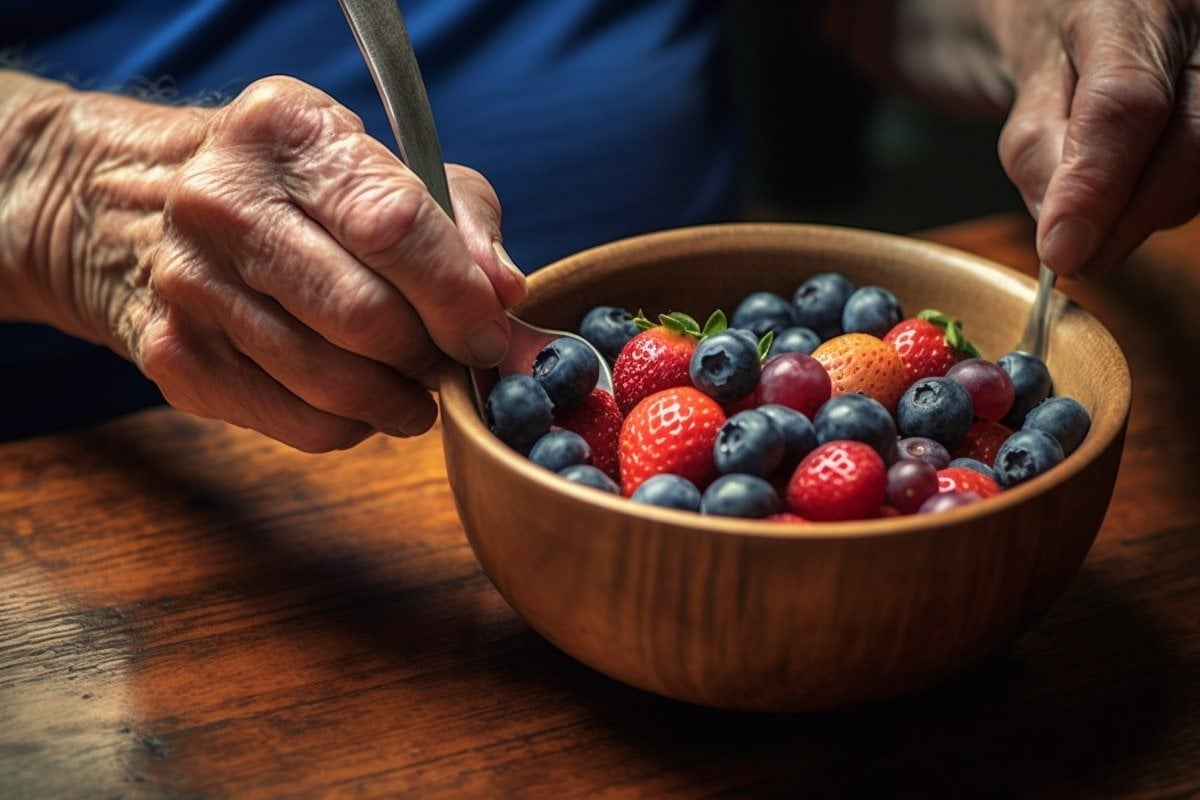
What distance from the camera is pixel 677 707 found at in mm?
840

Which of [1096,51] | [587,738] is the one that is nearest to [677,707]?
[587,738]

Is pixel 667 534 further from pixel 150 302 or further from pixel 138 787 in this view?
pixel 150 302

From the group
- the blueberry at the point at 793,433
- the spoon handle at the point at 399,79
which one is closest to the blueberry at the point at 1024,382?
the blueberry at the point at 793,433

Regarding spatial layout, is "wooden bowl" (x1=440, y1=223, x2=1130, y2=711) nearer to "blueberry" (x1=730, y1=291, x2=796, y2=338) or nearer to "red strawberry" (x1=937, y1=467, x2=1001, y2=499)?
"red strawberry" (x1=937, y1=467, x2=1001, y2=499)

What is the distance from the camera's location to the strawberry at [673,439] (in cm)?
83

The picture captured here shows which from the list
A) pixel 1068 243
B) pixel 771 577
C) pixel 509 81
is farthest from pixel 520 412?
pixel 509 81

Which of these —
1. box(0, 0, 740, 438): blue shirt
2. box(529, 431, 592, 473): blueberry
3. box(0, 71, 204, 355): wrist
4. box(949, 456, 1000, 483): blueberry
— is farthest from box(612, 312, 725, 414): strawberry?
box(0, 0, 740, 438): blue shirt

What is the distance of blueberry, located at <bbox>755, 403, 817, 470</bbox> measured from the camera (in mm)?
835

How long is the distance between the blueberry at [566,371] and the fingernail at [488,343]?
0.11ft

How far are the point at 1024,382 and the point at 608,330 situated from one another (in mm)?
329

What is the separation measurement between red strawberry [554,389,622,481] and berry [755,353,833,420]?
11 cm

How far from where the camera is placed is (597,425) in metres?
0.94

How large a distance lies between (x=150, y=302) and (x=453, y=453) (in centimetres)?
38

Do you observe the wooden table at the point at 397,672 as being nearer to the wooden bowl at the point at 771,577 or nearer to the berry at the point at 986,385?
the wooden bowl at the point at 771,577
